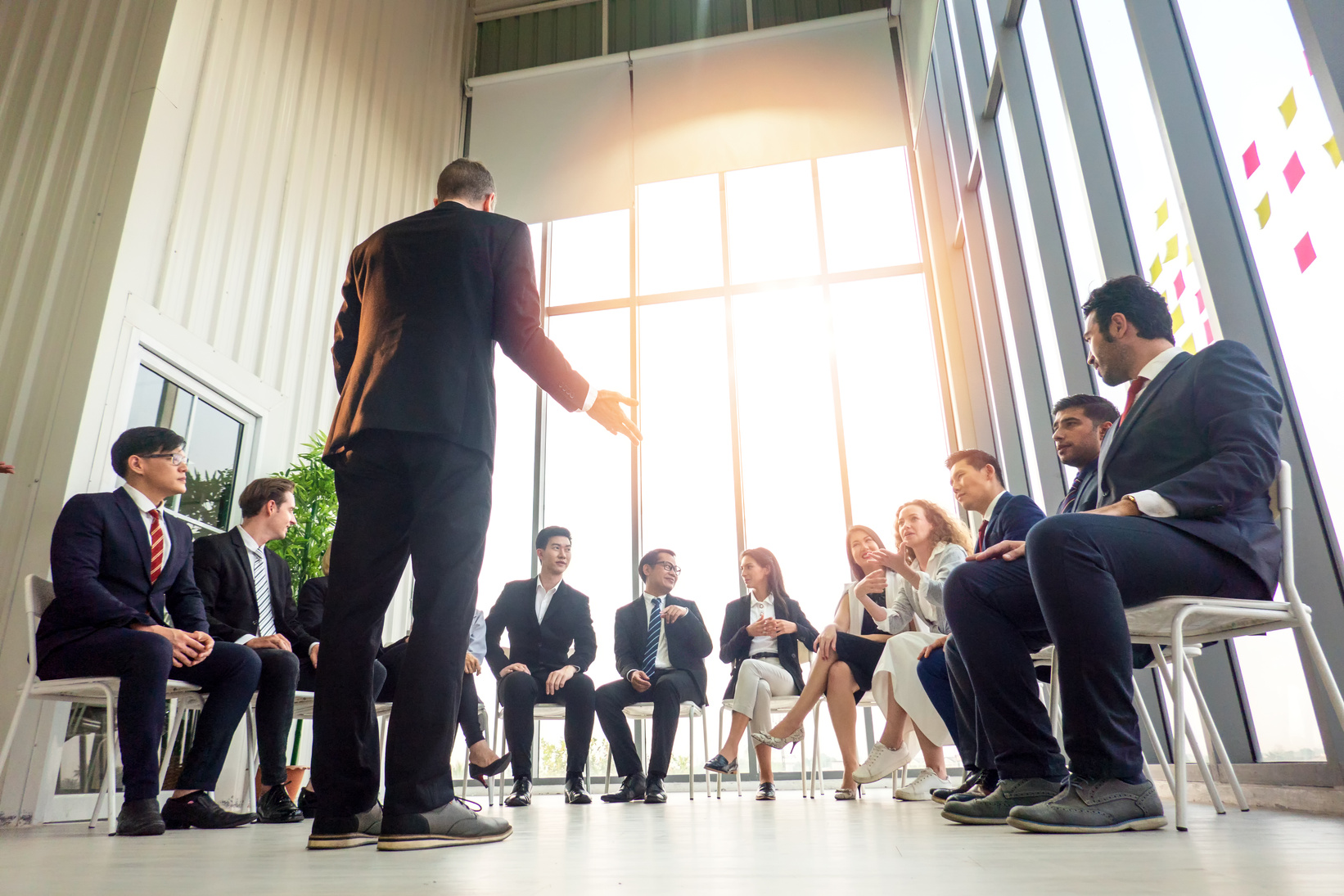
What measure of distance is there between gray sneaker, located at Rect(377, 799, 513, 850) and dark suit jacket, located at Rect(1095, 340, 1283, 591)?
141 cm

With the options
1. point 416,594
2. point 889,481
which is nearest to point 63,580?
point 416,594

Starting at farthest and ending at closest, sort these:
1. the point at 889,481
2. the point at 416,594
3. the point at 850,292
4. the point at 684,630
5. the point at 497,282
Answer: the point at 850,292
the point at 889,481
the point at 684,630
the point at 497,282
the point at 416,594

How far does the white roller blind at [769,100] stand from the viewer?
6.86 metres

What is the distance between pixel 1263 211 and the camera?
88.4 inches

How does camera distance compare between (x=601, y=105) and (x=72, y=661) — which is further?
(x=601, y=105)

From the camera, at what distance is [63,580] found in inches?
99.3

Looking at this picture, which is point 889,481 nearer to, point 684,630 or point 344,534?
point 684,630

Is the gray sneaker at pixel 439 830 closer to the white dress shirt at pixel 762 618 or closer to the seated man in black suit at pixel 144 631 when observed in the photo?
the seated man in black suit at pixel 144 631

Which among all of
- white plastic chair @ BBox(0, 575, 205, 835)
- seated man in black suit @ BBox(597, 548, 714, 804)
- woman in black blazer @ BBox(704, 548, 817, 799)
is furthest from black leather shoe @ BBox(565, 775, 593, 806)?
white plastic chair @ BBox(0, 575, 205, 835)

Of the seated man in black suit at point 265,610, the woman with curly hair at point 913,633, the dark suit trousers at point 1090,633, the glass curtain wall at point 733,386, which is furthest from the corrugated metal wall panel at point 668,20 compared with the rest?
the dark suit trousers at point 1090,633

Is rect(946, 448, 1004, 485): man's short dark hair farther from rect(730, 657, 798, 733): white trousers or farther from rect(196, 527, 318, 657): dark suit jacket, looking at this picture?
rect(196, 527, 318, 657): dark suit jacket

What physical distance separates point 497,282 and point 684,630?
2.83 m

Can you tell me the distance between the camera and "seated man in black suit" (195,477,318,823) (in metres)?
3.03

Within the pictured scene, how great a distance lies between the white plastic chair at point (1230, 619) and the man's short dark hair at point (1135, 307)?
40 cm
